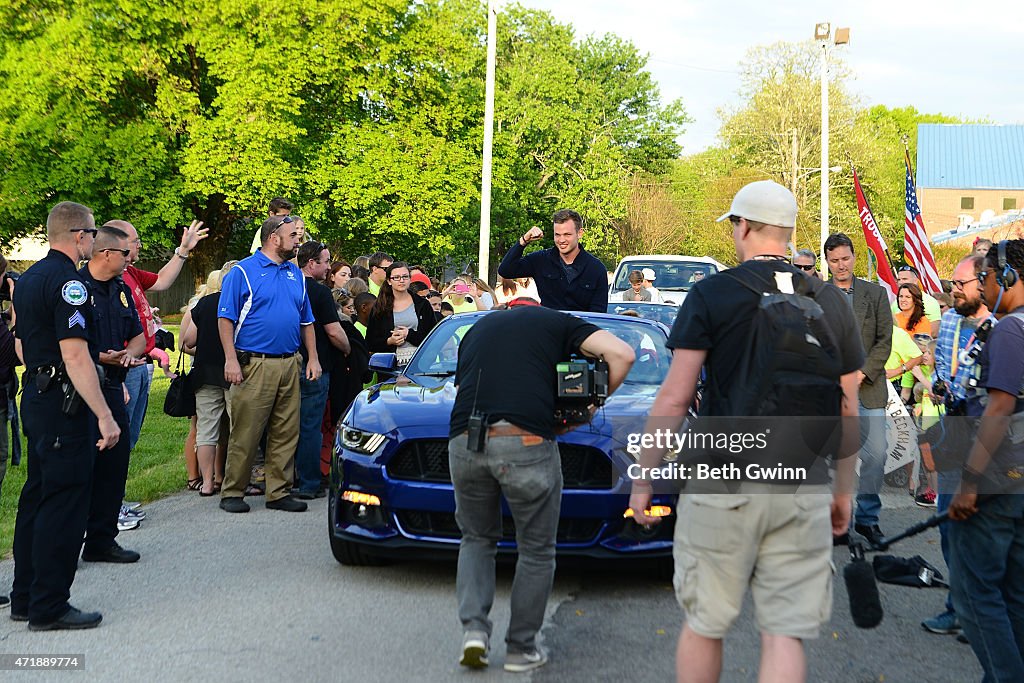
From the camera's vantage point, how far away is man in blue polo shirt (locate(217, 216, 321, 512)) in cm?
857

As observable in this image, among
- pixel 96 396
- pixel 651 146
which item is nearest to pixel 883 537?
pixel 96 396

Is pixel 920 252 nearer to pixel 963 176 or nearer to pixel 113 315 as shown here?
pixel 113 315

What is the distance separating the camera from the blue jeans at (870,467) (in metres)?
7.99

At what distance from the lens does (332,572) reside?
22.7 feet

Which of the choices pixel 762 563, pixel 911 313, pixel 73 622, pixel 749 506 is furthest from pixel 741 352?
pixel 911 313

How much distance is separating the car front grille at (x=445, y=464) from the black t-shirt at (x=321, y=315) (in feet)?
9.48

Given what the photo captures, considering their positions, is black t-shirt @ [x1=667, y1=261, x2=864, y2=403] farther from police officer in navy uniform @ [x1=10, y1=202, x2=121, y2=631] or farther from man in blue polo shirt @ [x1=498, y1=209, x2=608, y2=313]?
man in blue polo shirt @ [x1=498, y1=209, x2=608, y2=313]

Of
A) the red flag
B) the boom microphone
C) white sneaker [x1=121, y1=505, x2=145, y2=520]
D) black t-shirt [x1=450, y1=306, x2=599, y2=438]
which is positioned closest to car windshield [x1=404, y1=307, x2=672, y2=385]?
white sneaker [x1=121, y1=505, x2=145, y2=520]

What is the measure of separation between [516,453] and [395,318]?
230 inches

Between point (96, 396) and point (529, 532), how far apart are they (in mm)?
2193

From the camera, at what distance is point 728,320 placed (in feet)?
12.2

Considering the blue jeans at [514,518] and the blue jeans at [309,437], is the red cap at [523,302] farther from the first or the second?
the blue jeans at [309,437]

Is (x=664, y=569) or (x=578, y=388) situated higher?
(x=578, y=388)

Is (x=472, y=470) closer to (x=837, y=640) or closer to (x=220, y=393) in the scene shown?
(x=837, y=640)
